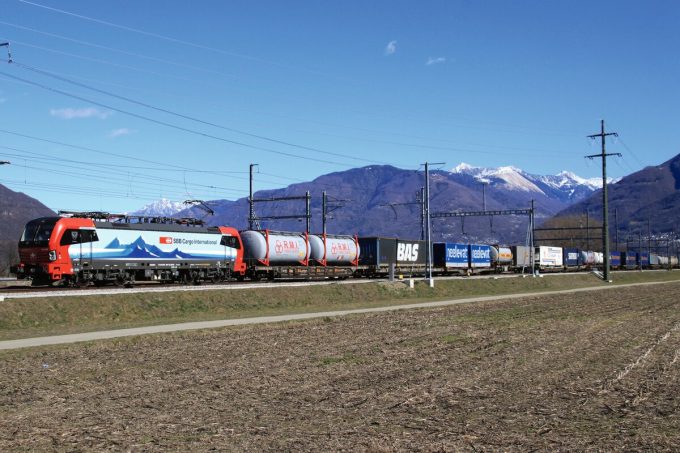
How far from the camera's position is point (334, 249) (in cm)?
5872

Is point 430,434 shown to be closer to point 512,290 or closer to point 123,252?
point 123,252

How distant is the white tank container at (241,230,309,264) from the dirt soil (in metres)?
26.9

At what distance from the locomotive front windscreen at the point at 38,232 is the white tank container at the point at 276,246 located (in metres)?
17.0

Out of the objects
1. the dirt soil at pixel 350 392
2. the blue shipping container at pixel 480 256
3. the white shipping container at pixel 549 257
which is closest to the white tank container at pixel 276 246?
the dirt soil at pixel 350 392

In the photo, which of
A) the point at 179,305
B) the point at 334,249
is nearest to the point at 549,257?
the point at 334,249

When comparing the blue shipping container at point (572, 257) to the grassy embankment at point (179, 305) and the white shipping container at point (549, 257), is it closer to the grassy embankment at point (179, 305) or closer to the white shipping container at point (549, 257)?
the white shipping container at point (549, 257)

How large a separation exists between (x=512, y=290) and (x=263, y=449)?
55647 millimetres

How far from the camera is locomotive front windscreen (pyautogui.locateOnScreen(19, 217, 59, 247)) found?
36594 mm

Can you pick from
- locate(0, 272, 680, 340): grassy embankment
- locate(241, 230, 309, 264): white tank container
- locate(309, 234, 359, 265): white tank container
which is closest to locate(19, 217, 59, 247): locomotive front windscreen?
locate(0, 272, 680, 340): grassy embankment

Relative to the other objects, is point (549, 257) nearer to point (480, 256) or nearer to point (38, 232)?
point (480, 256)

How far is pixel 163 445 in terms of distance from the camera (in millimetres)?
9766

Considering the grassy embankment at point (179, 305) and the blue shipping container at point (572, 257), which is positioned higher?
the blue shipping container at point (572, 257)

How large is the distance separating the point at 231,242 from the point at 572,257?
7766cm

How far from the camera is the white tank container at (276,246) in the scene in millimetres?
51562
